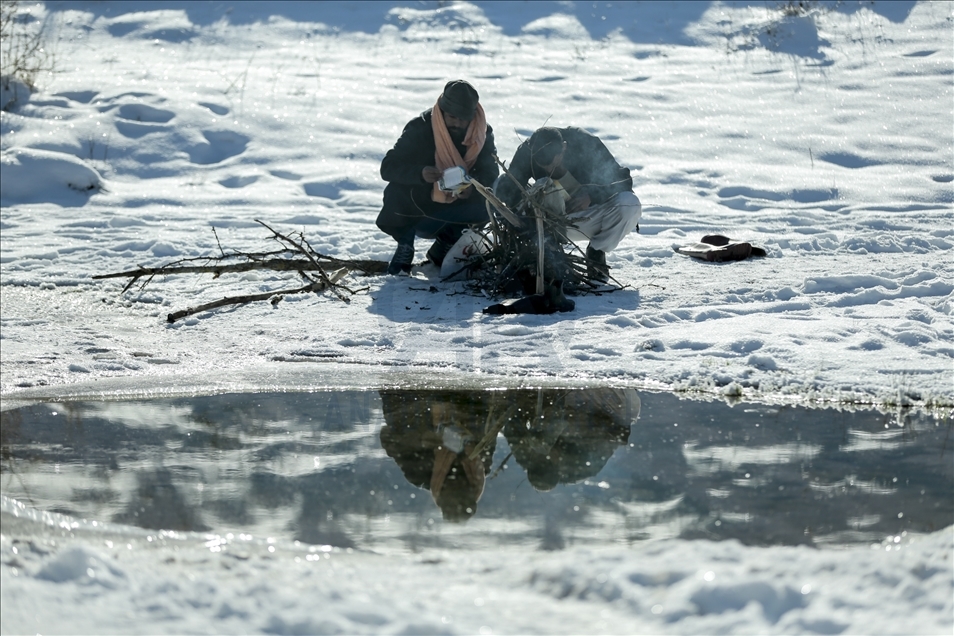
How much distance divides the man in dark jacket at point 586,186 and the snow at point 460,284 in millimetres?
375

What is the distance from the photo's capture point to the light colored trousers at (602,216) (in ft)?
19.4

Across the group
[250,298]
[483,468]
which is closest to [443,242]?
[250,298]

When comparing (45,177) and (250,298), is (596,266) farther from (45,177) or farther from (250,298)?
(45,177)

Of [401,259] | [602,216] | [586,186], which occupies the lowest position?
[401,259]

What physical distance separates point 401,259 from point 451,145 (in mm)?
869

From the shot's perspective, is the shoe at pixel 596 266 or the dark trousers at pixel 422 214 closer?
the shoe at pixel 596 266

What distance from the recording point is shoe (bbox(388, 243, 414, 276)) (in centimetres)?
659

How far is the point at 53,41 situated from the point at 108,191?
584 centimetres

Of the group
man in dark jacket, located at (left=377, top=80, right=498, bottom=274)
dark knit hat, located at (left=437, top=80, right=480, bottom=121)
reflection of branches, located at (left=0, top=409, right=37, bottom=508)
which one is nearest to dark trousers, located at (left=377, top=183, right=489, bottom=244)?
man in dark jacket, located at (left=377, top=80, right=498, bottom=274)

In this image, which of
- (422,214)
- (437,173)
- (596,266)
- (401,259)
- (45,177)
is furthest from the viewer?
(45,177)

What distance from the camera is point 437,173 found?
249 inches


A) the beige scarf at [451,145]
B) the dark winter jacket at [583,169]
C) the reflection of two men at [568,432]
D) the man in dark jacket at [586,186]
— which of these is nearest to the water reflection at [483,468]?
the reflection of two men at [568,432]

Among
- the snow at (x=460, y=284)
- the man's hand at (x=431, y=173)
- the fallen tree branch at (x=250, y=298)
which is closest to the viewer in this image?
the snow at (x=460, y=284)

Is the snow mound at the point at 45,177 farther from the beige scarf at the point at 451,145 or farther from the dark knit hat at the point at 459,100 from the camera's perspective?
the dark knit hat at the point at 459,100
